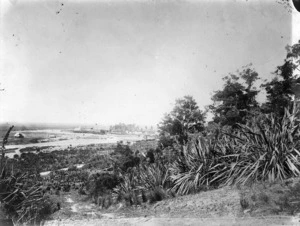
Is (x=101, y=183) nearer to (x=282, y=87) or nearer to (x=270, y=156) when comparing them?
(x=270, y=156)

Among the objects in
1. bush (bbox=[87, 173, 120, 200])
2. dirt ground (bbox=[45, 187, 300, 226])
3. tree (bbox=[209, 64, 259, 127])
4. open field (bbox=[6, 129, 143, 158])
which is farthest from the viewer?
tree (bbox=[209, 64, 259, 127])

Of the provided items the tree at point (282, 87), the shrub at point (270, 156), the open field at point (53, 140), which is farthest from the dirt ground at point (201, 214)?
the tree at point (282, 87)

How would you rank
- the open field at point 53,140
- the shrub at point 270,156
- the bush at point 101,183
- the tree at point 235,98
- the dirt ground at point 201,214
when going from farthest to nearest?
the tree at point 235,98 → the open field at point 53,140 → the bush at point 101,183 → the shrub at point 270,156 → the dirt ground at point 201,214

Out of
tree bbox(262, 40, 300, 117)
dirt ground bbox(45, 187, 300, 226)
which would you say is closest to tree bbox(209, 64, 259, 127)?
tree bbox(262, 40, 300, 117)

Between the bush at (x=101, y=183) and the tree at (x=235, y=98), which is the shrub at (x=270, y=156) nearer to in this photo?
the bush at (x=101, y=183)

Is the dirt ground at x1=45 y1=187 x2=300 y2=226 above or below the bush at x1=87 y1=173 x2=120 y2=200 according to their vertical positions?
above

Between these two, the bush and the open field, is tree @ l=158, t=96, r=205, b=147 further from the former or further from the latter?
the bush
